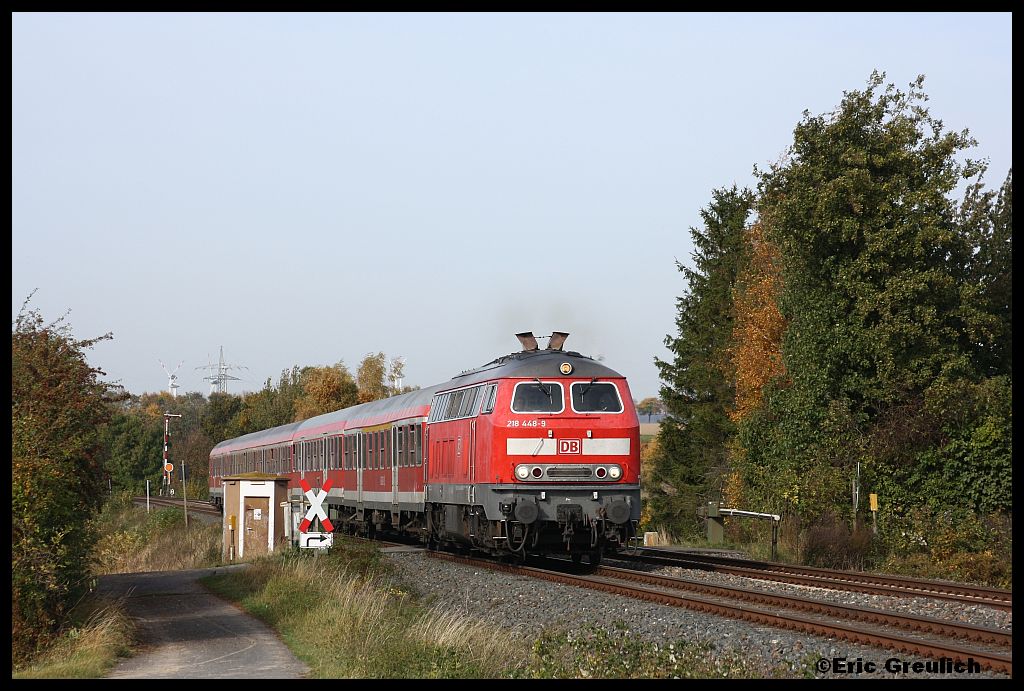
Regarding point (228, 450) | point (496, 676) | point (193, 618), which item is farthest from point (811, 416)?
point (228, 450)

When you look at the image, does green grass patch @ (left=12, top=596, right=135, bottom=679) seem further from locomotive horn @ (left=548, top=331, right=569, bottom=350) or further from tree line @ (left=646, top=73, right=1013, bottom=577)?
tree line @ (left=646, top=73, right=1013, bottom=577)

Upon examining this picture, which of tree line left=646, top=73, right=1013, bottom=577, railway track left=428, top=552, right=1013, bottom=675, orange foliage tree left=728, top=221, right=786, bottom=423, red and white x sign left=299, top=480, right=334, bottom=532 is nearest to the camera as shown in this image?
railway track left=428, top=552, right=1013, bottom=675

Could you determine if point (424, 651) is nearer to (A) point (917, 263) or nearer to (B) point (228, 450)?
(A) point (917, 263)

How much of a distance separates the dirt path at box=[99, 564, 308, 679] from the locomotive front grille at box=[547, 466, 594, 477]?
5889 millimetres

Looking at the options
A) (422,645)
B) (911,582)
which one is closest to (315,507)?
(422,645)

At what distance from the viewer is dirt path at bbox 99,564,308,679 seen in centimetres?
1165

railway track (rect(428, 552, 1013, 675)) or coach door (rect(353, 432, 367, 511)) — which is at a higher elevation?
coach door (rect(353, 432, 367, 511))

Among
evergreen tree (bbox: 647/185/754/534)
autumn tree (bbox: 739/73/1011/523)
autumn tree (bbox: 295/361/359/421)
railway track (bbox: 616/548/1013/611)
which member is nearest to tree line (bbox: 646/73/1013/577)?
autumn tree (bbox: 739/73/1011/523)

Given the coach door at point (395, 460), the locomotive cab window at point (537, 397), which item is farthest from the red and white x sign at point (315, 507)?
the coach door at point (395, 460)

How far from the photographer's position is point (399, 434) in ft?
93.0

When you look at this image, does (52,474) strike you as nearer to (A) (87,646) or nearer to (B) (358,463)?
(A) (87,646)

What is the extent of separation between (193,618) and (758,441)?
68.5ft

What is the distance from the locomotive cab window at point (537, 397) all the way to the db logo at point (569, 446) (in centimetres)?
55

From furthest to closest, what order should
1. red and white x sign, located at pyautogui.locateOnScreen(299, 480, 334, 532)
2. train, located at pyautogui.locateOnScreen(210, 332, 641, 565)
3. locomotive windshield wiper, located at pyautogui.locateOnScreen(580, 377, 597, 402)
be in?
locomotive windshield wiper, located at pyautogui.locateOnScreen(580, 377, 597, 402) → train, located at pyautogui.locateOnScreen(210, 332, 641, 565) → red and white x sign, located at pyautogui.locateOnScreen(299, 480, 334, 532)
